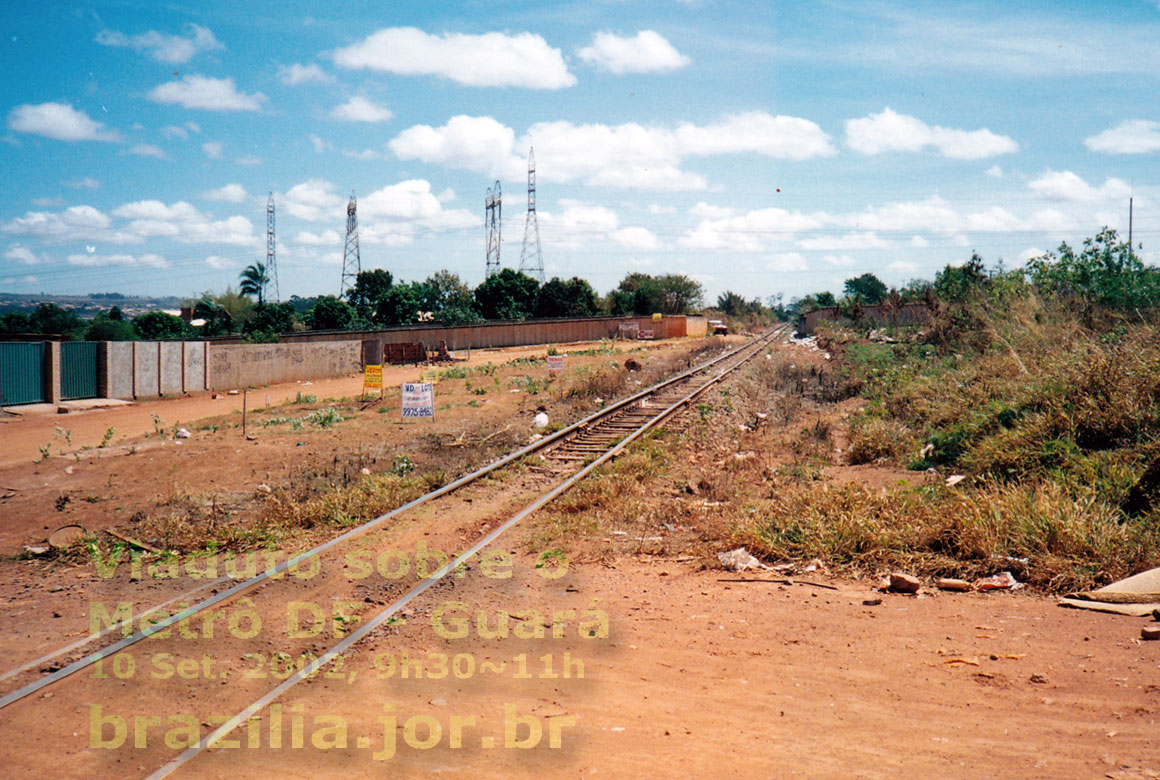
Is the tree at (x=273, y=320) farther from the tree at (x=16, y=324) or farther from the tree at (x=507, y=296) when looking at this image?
the tree at (x=507, y=296)

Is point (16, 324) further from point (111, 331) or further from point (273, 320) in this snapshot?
point (273, 320)

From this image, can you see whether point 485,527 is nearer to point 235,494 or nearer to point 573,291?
point 235,494

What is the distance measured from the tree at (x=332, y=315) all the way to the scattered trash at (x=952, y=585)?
64.8 m

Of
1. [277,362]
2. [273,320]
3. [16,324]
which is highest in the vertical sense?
[273,320]

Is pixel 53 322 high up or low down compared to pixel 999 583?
up

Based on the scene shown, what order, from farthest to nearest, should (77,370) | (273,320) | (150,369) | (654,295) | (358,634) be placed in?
1. (654,295)
2. (273,320)
3. (150,369)
4. (77,370)
5. (358,634)

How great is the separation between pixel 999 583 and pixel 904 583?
2.64 feet

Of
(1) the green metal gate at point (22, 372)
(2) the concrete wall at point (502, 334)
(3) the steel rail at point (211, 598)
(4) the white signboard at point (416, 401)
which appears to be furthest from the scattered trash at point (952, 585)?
(2) the concrete wall at point (502, 334)

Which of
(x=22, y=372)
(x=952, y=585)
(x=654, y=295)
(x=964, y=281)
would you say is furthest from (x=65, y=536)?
(x=654, y=295)

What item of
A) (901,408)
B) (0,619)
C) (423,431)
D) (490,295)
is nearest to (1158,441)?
(901,408)

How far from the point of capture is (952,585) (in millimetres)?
6641

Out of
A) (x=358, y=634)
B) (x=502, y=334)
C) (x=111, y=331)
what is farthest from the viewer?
(x=111, y=331)

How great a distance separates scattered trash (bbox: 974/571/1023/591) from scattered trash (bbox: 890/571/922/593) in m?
0.52

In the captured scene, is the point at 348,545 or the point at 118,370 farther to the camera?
the point at 118,370
